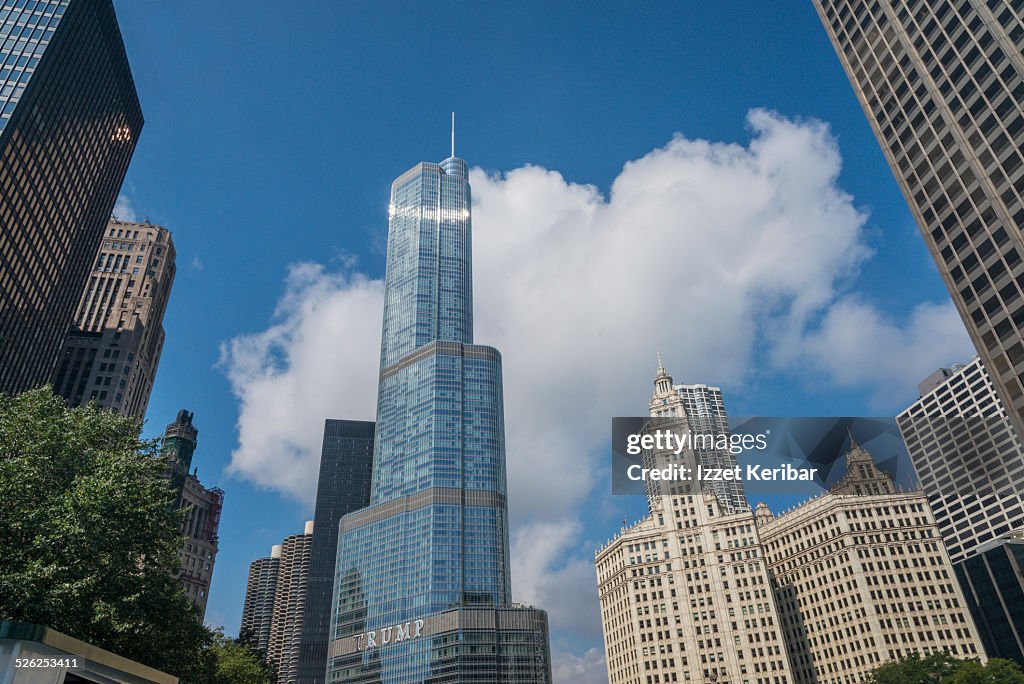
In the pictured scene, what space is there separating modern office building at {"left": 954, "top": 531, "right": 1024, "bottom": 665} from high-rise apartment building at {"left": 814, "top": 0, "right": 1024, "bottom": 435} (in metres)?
109

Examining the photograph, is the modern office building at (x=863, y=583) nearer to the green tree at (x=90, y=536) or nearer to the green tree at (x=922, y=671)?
the green tree at (x=922, y=671)

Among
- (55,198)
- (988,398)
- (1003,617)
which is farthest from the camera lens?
(988,398)

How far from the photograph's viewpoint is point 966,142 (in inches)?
2662

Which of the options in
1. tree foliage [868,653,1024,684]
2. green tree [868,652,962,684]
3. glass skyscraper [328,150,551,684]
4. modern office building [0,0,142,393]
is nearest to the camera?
tree foliage [868,653,1024,684]

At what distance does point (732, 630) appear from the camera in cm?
13250

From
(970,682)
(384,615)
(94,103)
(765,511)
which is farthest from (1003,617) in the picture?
(94,103)

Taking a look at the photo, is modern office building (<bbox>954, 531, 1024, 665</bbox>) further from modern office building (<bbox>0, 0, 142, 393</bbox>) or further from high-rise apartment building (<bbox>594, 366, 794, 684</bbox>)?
modern office building (<bbox>0, 0, 142, 393</bbox>)

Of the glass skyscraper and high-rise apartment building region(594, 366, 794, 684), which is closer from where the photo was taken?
high-rise apartment building region(594, 366, 794, 684)

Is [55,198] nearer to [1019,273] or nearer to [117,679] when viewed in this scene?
[117,679]

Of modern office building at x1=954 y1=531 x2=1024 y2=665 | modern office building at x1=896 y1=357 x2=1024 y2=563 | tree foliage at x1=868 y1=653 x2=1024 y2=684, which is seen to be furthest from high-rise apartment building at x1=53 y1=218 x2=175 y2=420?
modern office building at x1=896 y1=357 x2=1024 y2=563

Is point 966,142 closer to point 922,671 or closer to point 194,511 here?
point 922,671

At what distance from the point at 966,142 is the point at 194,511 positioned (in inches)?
6310

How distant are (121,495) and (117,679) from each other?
663 inches

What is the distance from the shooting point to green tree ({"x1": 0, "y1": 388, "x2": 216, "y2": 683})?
30.8 m
